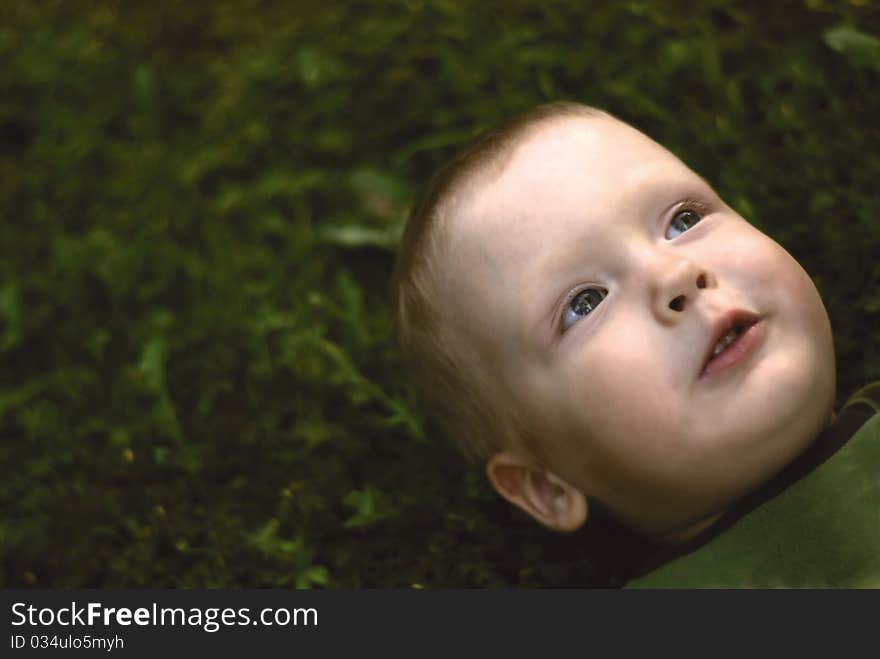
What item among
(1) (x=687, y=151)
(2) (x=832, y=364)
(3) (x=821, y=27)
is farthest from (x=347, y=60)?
(2) (x=832, y=364)

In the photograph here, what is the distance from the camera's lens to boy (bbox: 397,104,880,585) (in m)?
2.44

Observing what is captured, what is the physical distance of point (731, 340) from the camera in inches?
97.4

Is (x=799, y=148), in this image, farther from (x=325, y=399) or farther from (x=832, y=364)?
(x=325, y=399)

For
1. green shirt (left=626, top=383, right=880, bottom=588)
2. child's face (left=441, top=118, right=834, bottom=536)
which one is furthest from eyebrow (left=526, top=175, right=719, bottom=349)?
green shirt (left=626, top=383, right=880, bottom=588)

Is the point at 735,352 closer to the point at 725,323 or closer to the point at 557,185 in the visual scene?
the point at 725,323

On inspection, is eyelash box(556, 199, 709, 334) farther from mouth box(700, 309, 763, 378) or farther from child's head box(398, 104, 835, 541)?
mouth box(700, 309, 763, 378)

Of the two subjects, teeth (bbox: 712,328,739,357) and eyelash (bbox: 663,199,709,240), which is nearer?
teeth (bbox: 712,328,739,357)

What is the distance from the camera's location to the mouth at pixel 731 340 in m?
2.43

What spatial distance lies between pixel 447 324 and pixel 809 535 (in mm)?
929

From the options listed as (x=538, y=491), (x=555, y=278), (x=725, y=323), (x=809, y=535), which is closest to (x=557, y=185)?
(x=555, y=278)

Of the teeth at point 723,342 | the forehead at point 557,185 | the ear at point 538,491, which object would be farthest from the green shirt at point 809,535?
the forehead at point 557,185

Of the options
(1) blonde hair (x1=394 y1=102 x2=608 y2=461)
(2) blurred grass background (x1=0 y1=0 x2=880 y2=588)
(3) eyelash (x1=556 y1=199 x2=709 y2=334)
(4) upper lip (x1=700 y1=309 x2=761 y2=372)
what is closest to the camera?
(4) upper lip (x1=700 y1=309 x2=761 y2=372)

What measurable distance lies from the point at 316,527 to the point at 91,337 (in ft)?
3.58

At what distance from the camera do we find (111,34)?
4461 millimetres
